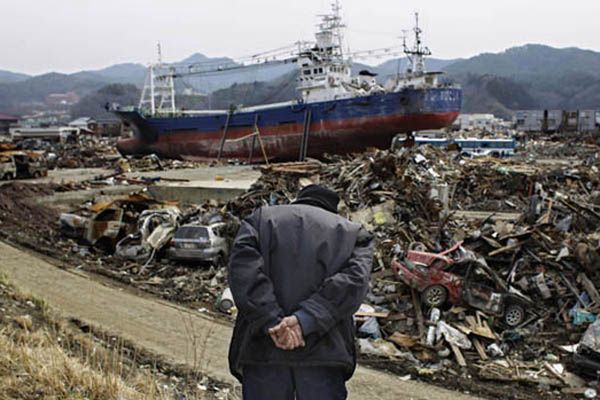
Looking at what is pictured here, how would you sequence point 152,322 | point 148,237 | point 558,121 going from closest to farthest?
point 152,322 → point 148,237 → point 558,121

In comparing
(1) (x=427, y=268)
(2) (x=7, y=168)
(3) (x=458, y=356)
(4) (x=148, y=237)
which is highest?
(2) (x=7, y=168)

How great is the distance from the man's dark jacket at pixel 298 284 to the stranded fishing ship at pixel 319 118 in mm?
31044

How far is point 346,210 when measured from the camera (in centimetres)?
1560

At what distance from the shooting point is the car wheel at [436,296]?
1016 centimetres

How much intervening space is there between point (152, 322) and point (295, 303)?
7.40 metres

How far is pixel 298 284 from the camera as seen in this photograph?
331cm

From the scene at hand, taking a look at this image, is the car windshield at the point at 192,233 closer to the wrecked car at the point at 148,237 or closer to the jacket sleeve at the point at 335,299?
the wrecked car at the point at 148,237

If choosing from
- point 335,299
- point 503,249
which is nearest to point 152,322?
point 503,249

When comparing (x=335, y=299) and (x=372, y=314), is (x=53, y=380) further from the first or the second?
(x=372, y=314)

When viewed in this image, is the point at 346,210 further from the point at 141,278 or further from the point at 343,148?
the point at 343,148

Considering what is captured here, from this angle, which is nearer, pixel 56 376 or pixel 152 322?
pixel 56 376

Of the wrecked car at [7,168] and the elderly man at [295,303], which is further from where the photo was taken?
the wrecked car at [7,168]

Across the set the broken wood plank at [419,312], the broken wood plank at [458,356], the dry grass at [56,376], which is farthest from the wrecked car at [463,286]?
the dry grass at [56,376]

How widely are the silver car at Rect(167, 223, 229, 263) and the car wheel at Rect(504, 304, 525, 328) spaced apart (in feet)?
22.5
